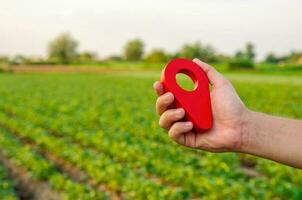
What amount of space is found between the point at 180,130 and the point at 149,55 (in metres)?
70.9

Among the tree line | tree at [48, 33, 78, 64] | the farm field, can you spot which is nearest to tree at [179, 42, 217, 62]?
the tree line

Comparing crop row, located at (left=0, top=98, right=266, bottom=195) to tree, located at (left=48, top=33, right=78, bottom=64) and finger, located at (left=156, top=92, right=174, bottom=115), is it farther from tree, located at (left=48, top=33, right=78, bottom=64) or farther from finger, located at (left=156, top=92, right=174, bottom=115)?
tree, located at (left=48, top=33, right=78, bottom=64)

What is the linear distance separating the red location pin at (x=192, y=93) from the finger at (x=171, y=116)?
0.02 metres

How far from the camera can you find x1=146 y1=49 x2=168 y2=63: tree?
68.9 meters

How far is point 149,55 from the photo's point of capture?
72.6m

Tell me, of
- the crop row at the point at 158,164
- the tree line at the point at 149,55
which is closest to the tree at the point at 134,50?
the tree line at the point at 149,55

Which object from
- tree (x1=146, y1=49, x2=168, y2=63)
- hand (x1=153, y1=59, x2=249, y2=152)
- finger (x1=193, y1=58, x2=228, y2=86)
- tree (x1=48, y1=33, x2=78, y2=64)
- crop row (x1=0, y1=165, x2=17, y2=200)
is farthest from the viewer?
tree (x1=48, y1=33, x2=78, y2=64)

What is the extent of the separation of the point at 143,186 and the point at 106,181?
81 cm

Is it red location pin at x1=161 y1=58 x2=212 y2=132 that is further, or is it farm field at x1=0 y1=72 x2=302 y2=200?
farm field at x1=0 y1=72 x2=302 y2=200

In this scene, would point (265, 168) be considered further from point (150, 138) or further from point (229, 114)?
point (229, 114)

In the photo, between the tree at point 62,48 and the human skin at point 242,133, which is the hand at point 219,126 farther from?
the tree at point 62,48

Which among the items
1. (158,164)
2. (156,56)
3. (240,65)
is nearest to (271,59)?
(240,65)

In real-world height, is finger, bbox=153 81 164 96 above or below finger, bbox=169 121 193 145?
above

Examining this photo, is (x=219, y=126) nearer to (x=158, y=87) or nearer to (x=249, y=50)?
(x=158, y=87)
